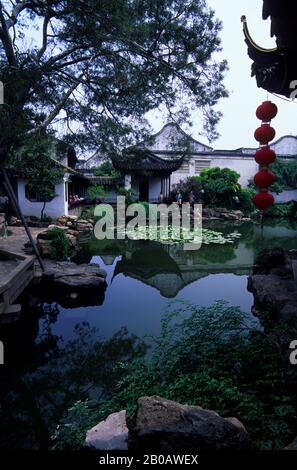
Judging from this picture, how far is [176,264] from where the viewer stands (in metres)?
9.90

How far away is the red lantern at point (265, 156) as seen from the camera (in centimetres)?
391

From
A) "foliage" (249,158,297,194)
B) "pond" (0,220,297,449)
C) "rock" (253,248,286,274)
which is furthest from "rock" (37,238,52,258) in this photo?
"foliage" (249,158,297,194)

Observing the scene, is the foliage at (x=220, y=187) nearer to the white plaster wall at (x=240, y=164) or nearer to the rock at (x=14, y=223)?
the white plaster wall at (x=240, y=164)

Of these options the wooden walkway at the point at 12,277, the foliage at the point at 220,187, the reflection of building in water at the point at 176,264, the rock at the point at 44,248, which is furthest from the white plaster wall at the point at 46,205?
the foliage at the point at 220,187

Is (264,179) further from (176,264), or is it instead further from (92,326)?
(176,264)

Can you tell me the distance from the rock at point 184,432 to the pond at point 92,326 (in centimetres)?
152

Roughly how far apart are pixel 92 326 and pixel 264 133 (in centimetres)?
415

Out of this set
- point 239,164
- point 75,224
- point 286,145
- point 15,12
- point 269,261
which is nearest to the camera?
point 15,12

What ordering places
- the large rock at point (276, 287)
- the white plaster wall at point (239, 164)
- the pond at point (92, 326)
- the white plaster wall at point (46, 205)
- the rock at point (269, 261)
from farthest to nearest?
the white plaster wall at point (239, 164)
the white plaster wall at point (46, 205)
the rock at point (269, 261)
the large rock at point (276, 287)
the pond at point (92, 326)

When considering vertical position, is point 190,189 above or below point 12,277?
above

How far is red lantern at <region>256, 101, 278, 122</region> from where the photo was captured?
3943 millimetres

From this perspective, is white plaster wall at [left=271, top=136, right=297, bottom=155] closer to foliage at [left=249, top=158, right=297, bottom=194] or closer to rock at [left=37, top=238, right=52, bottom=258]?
foliage at [left=249, top=158, right=297, bottom=194]

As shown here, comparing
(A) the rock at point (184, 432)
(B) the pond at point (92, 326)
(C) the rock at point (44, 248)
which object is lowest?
(B) the pond at point (92, 326)

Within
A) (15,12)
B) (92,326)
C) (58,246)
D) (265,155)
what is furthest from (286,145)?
(92,326)
